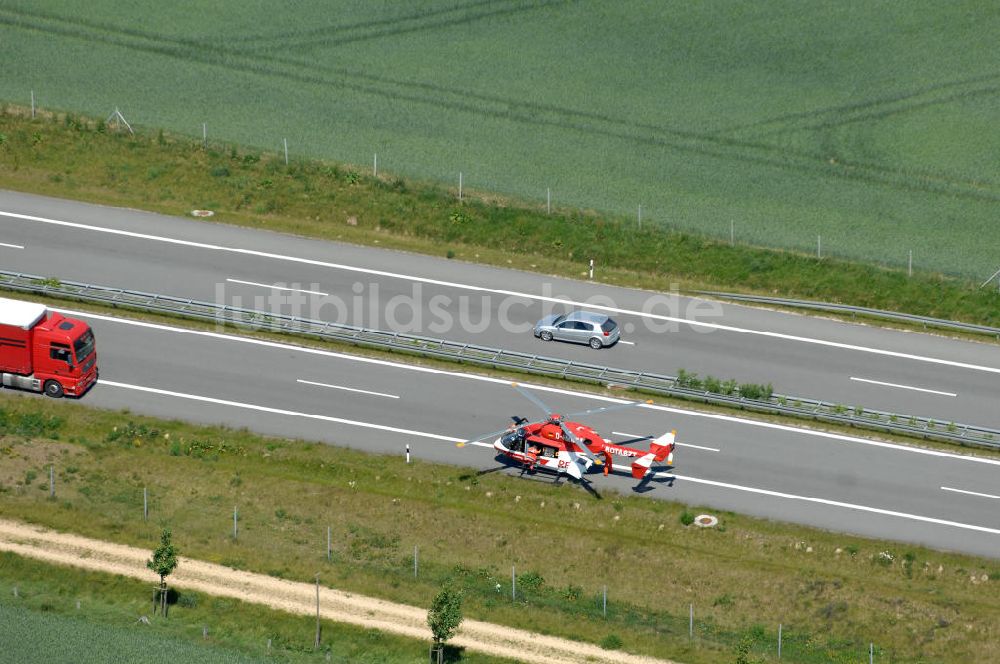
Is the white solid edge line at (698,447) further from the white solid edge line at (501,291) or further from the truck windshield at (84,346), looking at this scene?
the truck windshield at (84,346)

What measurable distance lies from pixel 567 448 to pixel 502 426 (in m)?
4.83

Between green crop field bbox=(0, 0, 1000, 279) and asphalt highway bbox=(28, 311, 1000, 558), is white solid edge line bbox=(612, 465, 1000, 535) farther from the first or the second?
green crop field bbox=(0, 0, 1000, 279)

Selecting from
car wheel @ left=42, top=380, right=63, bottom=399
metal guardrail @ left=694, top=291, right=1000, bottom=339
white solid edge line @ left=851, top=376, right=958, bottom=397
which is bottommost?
car wheel @ left=42, top=380, right=63, bottom=399

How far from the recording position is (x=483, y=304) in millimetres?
80250

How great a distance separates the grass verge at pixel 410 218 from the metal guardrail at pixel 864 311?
3.65ft

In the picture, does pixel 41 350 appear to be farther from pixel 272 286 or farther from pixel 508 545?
pixel 508 545

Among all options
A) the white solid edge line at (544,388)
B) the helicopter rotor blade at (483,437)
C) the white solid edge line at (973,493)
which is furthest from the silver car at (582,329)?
the white solid edge line at (973,493)

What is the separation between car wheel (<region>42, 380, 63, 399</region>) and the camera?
70312 millimetres

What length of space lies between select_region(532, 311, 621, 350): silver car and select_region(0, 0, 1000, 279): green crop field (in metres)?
12.0

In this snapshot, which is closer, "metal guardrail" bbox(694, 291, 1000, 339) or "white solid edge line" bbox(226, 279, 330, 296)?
"metal guardrail" bbox(694, 291, 1000, 339)

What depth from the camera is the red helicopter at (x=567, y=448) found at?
65500 millimetres

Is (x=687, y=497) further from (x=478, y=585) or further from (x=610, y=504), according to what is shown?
(x=478, y=585)

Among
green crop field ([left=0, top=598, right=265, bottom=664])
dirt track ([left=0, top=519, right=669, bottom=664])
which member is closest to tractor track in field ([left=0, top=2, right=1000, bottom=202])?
dirt track ([left=0, top=519, right=669, bottom=664])

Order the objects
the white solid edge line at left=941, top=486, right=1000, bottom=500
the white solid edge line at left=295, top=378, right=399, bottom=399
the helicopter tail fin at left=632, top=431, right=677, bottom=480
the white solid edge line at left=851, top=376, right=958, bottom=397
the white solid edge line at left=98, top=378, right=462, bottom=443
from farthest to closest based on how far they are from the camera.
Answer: the white solid edge line at left=851, top=376, right=958, bottom=397, the white solid edge line at left=295, top=378, right=399, bottom=399, the white solid edge line at left=98, top=378, right=462, bottom=443, the white solid edge line at left=941, top=486, right=1000, bottom=500, the helicopter tail fin at left=632, top=431, right=677, bottom=480
